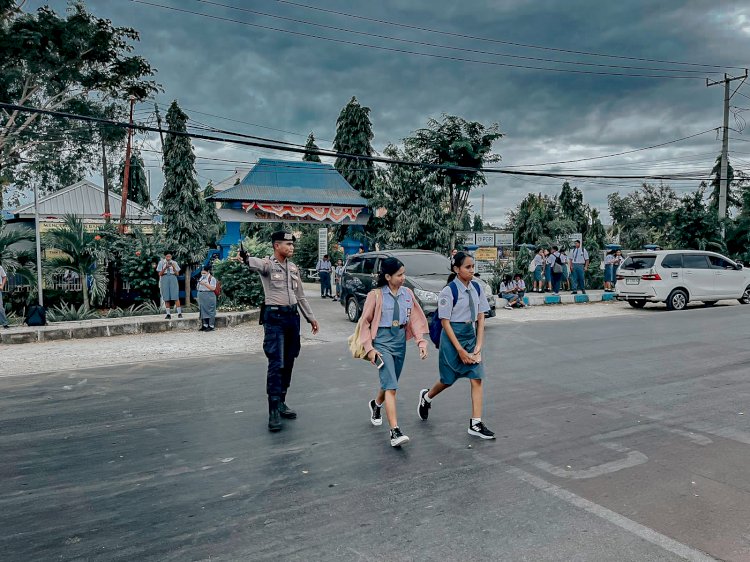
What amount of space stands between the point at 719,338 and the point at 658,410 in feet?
18.9

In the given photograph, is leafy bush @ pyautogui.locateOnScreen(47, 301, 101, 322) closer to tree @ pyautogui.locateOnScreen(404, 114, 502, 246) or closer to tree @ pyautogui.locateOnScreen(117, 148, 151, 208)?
tree @ pyautogui.locateOnScreen(404, 114, 502, 246)

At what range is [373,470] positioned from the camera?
176 inches

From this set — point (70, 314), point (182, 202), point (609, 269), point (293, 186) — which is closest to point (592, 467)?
point (70, 314)

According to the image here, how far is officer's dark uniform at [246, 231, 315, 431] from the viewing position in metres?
5.65

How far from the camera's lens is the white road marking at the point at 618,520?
3.20m

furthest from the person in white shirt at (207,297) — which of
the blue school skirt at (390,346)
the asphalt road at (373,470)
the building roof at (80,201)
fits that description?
the building roof at (80,201)

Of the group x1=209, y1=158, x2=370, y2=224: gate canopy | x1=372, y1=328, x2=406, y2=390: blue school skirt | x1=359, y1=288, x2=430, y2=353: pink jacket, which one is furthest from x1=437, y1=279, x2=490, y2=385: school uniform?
x1=209, y1=158, x2=370, y2=224: gate canopy

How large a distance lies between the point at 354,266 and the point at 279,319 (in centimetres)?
943

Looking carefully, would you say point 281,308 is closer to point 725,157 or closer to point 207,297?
point 207,297

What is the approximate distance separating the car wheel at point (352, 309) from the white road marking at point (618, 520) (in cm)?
1027

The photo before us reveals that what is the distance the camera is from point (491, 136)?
74.5 ft

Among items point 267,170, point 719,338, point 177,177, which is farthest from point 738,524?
point 267,170

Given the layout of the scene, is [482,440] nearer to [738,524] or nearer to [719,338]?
[738,524]

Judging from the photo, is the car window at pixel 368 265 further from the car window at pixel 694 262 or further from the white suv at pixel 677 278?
the car window at pixel 694 262
